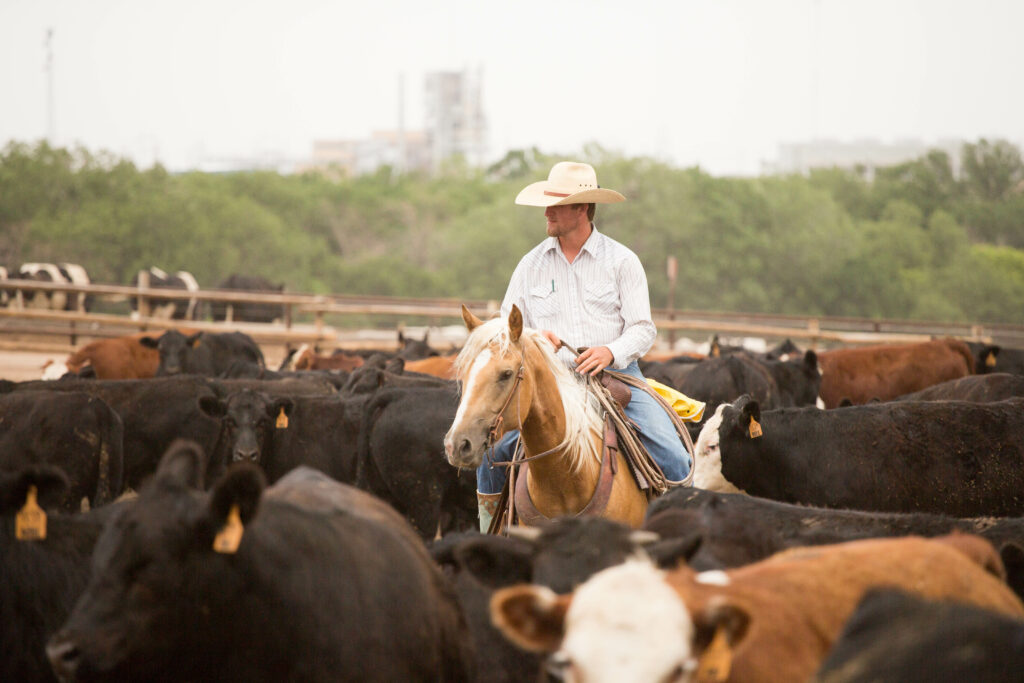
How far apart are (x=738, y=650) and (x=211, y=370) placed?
12.1m

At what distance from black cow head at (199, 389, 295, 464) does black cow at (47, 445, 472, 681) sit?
542 centimetres

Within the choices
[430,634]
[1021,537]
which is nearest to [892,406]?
[1021,537]

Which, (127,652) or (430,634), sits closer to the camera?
(127,652)

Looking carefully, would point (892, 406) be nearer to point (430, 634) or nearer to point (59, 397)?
point (430, 634)

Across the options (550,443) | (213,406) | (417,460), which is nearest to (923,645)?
(550,443)

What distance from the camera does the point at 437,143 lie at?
111125 mm

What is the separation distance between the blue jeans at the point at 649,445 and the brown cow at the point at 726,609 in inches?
89.1

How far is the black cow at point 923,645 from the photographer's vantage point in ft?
6.24

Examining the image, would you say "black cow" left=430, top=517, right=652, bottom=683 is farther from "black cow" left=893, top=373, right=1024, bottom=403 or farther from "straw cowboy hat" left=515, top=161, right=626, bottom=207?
"black cow" left=893, top=373, right=1024, bottom=403

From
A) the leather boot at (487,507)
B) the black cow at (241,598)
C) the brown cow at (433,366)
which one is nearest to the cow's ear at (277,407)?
the brown cow at (433,366)

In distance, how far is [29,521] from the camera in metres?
3.05

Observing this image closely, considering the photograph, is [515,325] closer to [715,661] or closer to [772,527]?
[772,527]

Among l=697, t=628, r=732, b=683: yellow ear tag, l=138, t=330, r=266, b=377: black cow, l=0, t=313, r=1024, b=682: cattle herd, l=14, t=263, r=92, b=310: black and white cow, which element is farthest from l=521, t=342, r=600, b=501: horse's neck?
l=14, t=263, r=92, b=310: black and white cow

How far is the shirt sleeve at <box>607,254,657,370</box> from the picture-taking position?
4957 millimetres
